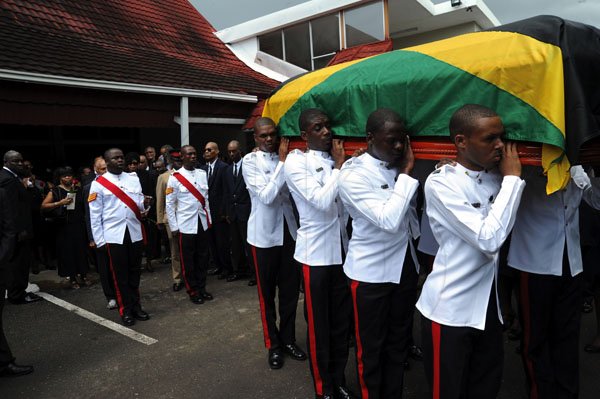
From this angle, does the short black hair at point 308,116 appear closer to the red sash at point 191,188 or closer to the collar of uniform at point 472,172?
the collar of uniform at point 472,172

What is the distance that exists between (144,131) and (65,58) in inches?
133

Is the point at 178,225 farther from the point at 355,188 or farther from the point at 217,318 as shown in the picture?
the point at 355,188

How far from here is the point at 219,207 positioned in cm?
623

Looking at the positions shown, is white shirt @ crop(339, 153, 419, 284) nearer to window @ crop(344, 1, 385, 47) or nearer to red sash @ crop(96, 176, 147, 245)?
red sash @ crop(96, 176, 147, 245)

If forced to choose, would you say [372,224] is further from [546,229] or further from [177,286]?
[177,286]

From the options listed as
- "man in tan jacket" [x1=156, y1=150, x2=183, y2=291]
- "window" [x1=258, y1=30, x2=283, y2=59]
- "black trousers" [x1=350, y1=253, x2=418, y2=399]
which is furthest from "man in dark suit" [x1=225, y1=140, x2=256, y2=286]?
"window" [x1=258, y1=30, x2=283, y2=59]

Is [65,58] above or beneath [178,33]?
beneath

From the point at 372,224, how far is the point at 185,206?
330cm

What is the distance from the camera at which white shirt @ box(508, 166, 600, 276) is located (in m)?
2.47

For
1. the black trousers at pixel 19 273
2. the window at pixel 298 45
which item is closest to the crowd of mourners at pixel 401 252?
the black trousers at pixel 19 273

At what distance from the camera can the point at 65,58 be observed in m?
7.02

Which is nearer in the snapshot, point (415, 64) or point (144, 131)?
point (415, 64)

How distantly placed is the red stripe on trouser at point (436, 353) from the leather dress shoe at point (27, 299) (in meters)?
5.25

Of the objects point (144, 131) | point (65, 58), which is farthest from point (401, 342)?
point (144, 131)
